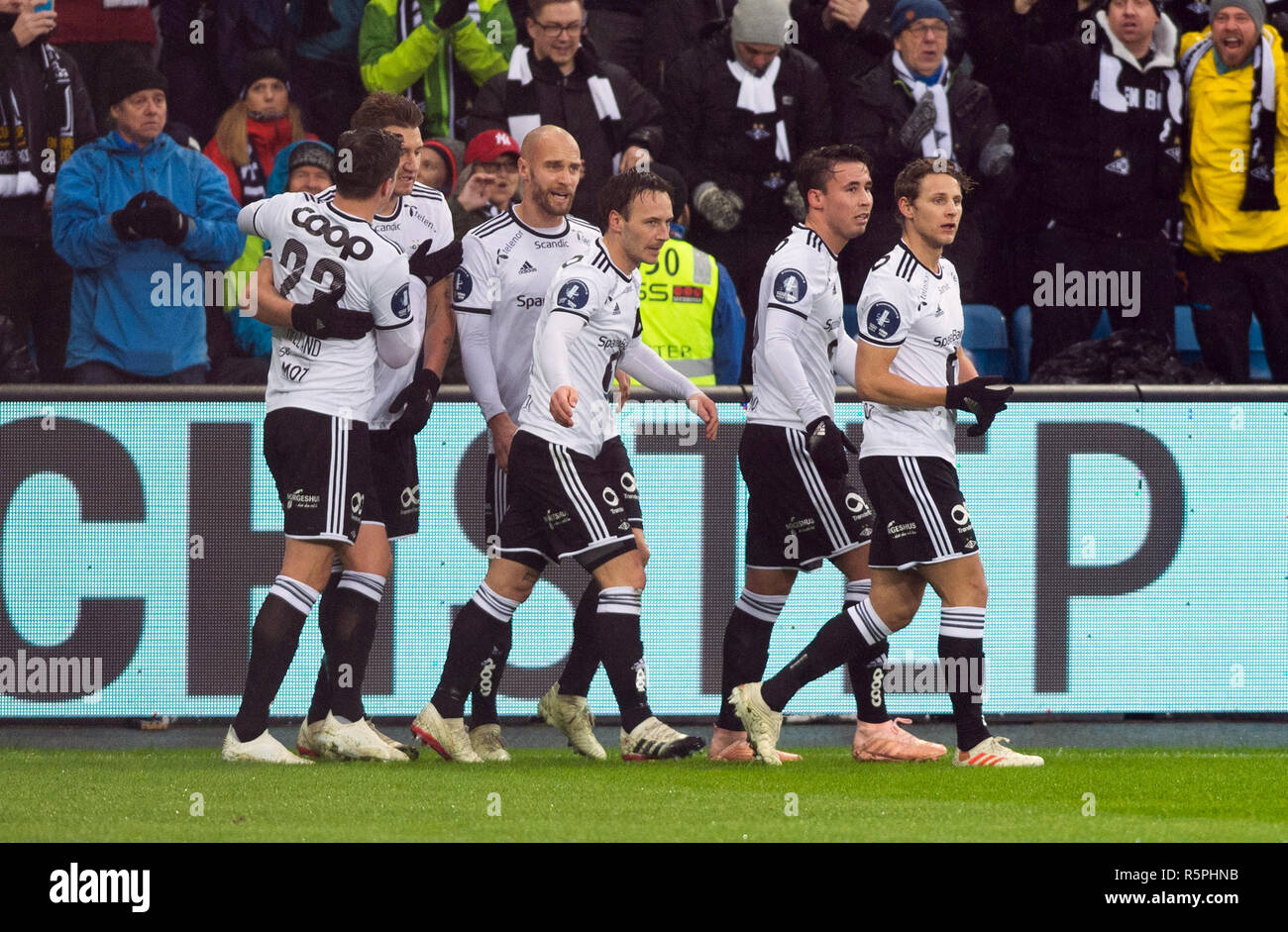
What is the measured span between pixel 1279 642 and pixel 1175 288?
8.72ft

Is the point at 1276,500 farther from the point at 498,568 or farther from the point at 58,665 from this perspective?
the point at 58,665

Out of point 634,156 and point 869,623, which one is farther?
point 634,156

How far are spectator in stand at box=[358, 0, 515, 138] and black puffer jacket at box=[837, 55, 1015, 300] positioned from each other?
2.00 metres

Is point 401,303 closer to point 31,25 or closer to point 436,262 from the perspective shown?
point 436,262

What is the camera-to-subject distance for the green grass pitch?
219 inches

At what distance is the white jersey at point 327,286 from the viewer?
7.41m

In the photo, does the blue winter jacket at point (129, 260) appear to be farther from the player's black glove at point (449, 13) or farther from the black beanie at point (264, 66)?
the player's black glove at point (449, 13)

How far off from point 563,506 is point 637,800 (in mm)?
1376

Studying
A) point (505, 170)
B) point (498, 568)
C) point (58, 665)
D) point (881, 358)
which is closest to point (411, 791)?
point (498, 568)

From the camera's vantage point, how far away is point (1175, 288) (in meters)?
11.2

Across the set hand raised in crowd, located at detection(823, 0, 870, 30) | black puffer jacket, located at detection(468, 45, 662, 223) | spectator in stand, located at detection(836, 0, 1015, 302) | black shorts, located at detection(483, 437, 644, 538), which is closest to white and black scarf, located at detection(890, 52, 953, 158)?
spectator in stand, located at detection(836, 0, 1015, 302)

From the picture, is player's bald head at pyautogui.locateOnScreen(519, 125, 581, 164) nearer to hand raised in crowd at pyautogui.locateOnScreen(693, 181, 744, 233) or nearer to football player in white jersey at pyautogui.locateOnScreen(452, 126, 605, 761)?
football player in white jersey at pyautogui.locateOnScreen(452, 126, 605, 761)

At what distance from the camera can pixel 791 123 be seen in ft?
35.8

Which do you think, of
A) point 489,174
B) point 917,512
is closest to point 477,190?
point 489,174
